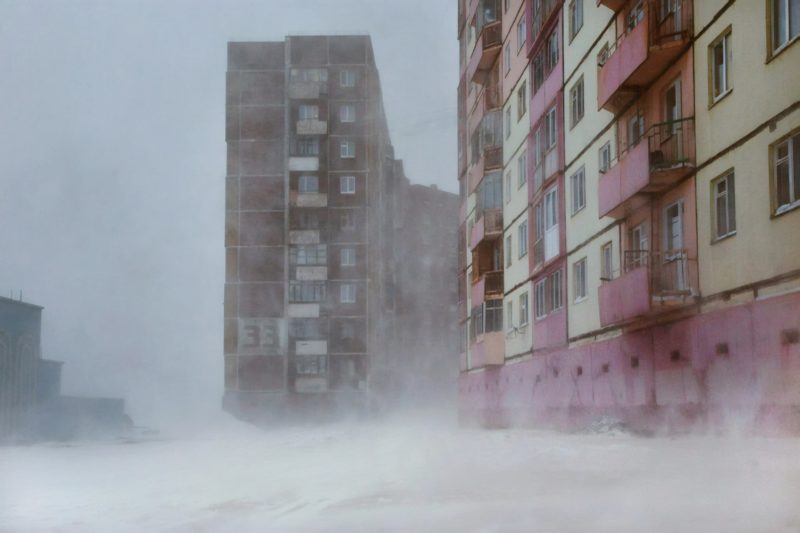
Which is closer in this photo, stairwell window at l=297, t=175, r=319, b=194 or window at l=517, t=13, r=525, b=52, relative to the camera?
window at l=517, t=13, r=525, b=52

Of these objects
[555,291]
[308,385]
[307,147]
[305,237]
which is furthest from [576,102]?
[305,237]

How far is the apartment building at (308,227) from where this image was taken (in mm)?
26688

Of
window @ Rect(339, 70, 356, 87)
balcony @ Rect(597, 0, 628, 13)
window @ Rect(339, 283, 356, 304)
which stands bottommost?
window @ Rect(339, 283, 356, 304)

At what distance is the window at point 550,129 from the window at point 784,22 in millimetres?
9650

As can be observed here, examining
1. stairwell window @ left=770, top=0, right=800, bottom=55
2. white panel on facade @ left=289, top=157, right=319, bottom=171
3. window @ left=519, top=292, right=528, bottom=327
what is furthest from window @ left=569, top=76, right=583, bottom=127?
white panel on facade @ left=289, top=157, right=319, bottom=171

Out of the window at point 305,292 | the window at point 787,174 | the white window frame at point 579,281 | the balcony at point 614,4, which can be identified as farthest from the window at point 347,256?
the window at point 787,174

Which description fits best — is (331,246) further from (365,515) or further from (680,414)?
(365,515)

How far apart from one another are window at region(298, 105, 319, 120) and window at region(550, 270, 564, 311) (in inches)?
371

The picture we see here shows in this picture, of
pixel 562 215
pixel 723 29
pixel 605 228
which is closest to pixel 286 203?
pixel 562 215

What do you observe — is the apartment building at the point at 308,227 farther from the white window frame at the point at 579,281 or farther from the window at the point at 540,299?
the white window frame at the point at 579,281

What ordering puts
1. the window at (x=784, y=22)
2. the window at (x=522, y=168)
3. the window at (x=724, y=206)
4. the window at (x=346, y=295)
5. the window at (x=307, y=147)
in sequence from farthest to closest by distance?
the window at (x=346, y=295) < the window at (x=307, y=147) < the window at (x=522, y=168) < the window at (x=724, y=206) < the window at (x=784, y=22)

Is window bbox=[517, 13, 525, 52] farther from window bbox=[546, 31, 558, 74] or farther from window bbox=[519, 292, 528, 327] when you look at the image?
window bbox=[519, 292, 528, 327]

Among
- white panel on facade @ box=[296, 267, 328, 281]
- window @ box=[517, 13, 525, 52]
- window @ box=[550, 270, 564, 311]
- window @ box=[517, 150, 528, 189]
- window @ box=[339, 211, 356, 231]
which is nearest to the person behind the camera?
window @ box=[550, 270, 564, 311]

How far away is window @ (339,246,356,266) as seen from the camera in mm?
35656
